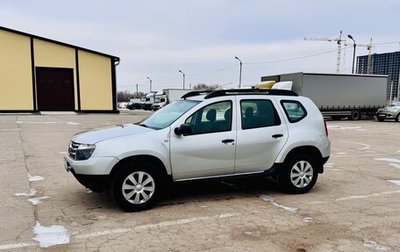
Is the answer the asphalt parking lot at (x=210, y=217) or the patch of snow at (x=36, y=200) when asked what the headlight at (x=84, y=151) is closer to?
the asphalt parking lot at (x=210, y=217)

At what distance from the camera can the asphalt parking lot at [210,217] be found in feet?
14.0

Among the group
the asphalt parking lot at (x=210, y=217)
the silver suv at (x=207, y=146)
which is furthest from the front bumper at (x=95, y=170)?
the asphalt parking lot at (x=210, y=217)

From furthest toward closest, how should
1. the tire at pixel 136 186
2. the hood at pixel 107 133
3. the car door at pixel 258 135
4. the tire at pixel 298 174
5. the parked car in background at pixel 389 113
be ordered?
the parked car in background at pixel 389 113
the tire at pixel 298 174
the car door at pixel 258 135
the hood at pixel 107 133
the tire at pixel 136 186

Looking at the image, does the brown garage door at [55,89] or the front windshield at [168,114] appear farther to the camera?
the brown garage door at [55,89]

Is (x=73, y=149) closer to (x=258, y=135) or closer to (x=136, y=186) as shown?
(x=136, y=186)

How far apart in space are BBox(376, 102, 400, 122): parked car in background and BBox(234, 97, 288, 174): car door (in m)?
27.3

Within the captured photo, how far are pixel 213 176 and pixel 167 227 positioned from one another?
131 centimetres

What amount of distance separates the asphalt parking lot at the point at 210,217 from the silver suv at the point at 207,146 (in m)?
0.41

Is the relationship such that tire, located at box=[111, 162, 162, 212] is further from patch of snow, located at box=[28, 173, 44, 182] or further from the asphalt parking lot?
patch of snow, located at box=[28, 173, 44, 182]

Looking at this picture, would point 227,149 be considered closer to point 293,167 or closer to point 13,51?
point 293,167

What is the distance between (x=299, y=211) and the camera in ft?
18.0

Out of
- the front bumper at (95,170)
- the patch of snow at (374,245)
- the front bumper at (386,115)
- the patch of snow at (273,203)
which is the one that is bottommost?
the front bumper at (386,115)

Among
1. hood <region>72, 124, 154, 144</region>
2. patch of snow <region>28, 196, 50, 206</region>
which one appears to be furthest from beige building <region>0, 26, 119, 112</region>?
hood <region>72, 124, 154, 144</region>

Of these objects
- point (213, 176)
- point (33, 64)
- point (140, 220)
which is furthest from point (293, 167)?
point (33, 64)
